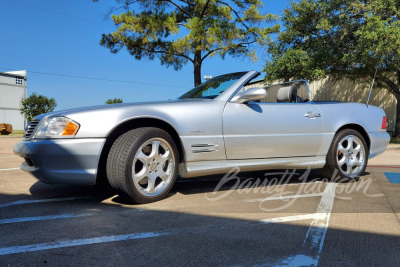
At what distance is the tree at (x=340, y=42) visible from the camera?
13.6 metres

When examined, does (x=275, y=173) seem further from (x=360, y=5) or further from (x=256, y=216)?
(x=360, y=5)

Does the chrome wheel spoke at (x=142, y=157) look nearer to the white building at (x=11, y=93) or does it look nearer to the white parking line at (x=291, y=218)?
the white parking line at (x=291, y=218)

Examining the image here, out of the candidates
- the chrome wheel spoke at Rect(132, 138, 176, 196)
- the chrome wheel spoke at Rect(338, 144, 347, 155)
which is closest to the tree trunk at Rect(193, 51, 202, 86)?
the chrome wheel spoke at Rect(338, 144, 347, 155)

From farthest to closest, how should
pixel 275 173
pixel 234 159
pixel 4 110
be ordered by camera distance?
pixel 4 110 → pixel 275 173 → pixel 234 159

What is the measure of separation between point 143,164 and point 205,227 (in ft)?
3.27

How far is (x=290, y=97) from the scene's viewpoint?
4.60 m

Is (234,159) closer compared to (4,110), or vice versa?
(234,159)

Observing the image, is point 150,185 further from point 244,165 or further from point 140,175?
point 244,165

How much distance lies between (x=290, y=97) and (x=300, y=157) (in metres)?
0.88

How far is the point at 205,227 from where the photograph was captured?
2.55 m

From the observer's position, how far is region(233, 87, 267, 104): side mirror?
3650 millimetres

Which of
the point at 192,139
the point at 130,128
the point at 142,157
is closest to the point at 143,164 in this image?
the point at 142,157

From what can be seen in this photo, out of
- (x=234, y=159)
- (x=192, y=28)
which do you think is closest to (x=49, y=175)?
(x=234, y=159)

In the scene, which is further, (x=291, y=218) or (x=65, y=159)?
(x=65, y=159)
